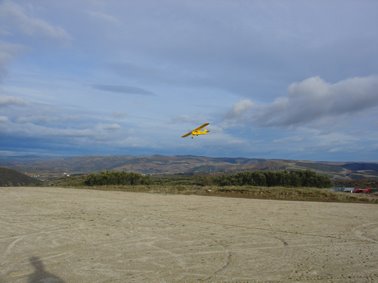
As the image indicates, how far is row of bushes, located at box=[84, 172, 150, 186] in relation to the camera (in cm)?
4044

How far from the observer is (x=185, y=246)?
34.8 ft

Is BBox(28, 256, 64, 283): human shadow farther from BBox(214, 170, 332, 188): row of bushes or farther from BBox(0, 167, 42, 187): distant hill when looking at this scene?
BBox(0, 167, 42, 187): distant hill

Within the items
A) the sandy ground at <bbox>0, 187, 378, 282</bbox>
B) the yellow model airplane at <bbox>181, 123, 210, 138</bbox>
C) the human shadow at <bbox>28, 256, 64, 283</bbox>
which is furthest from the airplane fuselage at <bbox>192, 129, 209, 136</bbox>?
the human shadow at <bbox>28, 256, 64, 283</bbox>

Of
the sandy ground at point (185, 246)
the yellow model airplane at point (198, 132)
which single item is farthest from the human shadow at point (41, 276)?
the yellow model airplane at point (198, 132)

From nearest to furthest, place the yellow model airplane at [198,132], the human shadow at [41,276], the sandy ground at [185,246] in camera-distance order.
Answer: the human shadow at [41,276] < the sandy ground at [185,246] < the yellow model airplane at [198,132]

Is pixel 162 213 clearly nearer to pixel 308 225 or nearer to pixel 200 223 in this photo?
pixel 200 223

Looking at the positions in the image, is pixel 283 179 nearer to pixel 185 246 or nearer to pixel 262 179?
pixel 262 179

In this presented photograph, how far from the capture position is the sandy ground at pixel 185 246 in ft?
26.4

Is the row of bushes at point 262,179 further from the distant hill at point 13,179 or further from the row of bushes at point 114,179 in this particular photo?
the distant hill at point 13,179

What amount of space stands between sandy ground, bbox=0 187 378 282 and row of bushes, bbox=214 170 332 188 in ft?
70.8

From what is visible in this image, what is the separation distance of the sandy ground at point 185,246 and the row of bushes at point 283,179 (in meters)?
21.6

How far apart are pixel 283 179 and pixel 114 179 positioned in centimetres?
1469

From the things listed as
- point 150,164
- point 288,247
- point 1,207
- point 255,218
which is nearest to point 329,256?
point 288,247

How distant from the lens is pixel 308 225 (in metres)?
14.4
